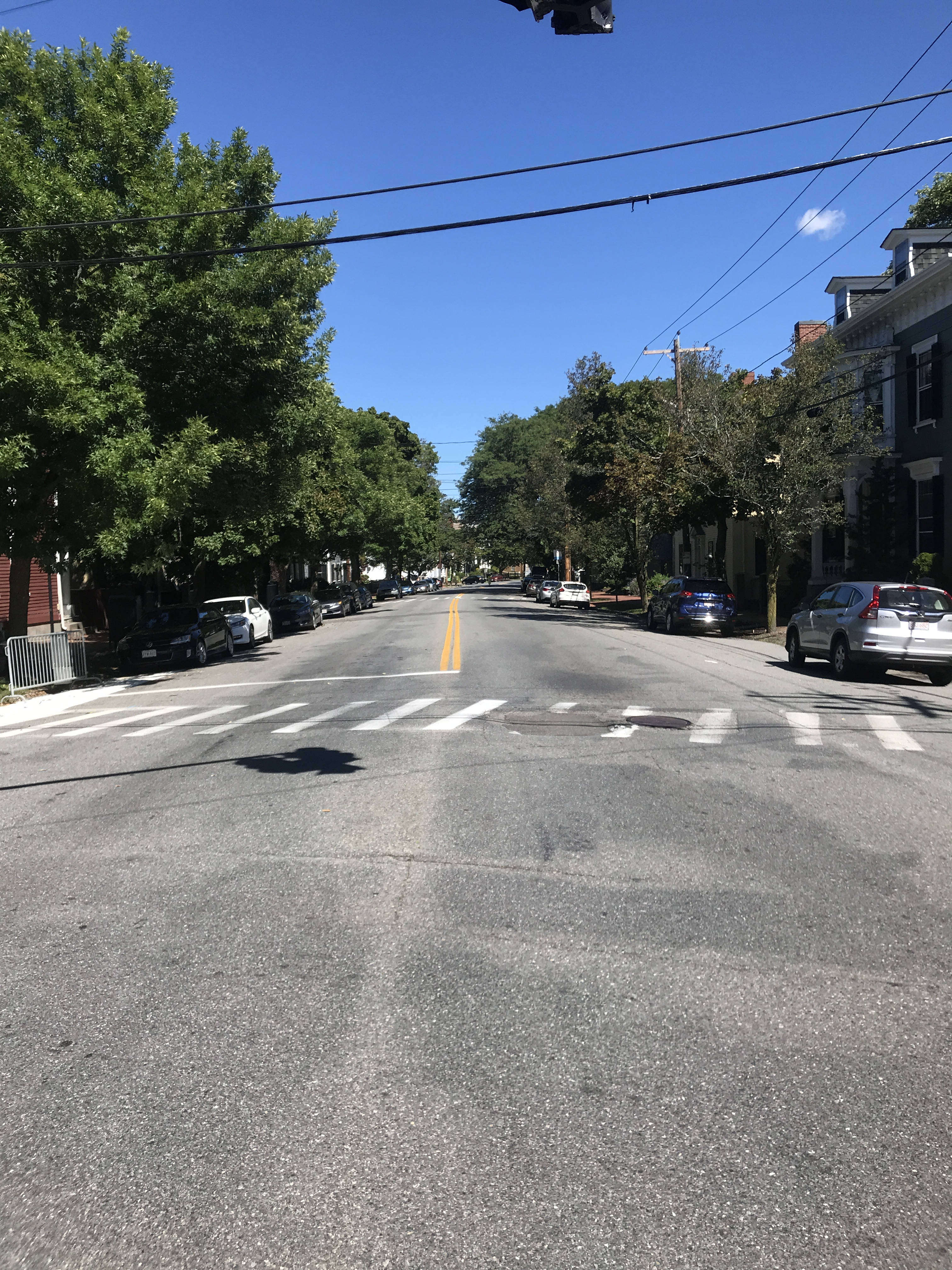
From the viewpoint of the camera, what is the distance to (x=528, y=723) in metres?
11.9

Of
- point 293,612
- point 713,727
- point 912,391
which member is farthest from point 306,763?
point 293,612

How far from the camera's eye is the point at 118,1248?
9.37ft

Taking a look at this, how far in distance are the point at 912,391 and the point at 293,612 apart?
71.4ft

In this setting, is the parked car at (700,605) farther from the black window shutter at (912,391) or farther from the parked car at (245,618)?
the parked car at (245,618)

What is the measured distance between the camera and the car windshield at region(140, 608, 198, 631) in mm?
22859

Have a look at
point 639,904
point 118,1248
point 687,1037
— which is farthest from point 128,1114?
point 639,904

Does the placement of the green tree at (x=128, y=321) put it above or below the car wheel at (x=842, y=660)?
above

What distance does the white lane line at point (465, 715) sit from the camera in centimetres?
1166

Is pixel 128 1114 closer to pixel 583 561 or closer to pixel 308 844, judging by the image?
pixel 308 844

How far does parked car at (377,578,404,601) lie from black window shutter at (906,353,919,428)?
171 ft

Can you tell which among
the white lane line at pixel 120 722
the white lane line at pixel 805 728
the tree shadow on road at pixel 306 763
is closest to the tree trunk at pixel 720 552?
the white lane line at pixel 805 728

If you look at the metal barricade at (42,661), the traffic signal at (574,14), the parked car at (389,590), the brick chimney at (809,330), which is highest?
the brick chimney at (809,330)

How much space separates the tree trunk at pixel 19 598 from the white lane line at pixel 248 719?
7.65 meters

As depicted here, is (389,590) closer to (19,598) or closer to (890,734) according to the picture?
(19,598)
